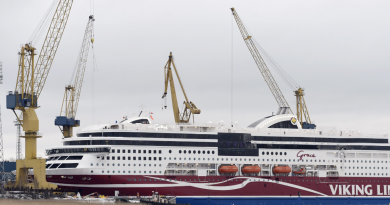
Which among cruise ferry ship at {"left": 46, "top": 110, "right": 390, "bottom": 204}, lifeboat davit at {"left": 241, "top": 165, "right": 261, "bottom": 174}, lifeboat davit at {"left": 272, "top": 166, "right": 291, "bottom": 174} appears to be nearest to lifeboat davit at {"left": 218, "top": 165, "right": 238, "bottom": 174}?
cruise ferry ship at {"left": 46, "top": 110, "right": 390, "bottom": 204}

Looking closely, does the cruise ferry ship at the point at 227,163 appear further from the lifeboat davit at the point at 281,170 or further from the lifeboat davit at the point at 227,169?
the lifeboat davit at the point at 227,169

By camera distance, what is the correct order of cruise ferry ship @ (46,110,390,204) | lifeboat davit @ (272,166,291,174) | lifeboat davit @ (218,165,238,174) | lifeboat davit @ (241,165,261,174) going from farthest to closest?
lifeboat davit @ (272,166,291,174) < lifeboat davit @ (241,165,261,174) < lifeboat davit @ (218,165,238,174) < cruise ferry ship @ (46,110,390,204)

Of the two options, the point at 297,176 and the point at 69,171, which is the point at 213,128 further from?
the point at 69,171

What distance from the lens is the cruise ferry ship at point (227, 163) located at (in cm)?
6744

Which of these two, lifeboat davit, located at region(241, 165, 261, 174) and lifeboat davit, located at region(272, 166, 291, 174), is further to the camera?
lifeboat davit, located at region(272, 166, 291, 174)

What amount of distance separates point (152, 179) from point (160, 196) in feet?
7.65

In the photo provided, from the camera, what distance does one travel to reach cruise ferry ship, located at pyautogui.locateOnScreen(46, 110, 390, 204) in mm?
67438

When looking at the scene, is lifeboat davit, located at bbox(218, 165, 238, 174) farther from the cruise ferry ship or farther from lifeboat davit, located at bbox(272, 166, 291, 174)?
lifeboat davit, located at bbox(272, 166, 291, 174)

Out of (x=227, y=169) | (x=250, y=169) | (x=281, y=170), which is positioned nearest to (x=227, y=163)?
(x=227, y=169)

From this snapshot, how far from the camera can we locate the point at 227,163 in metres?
72.1

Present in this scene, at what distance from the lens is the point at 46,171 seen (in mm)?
70125

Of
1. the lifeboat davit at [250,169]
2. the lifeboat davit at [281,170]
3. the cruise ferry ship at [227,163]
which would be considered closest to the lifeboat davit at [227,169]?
the cruise ferry ship at [227,163]

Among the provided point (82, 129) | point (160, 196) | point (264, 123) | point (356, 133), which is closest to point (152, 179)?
point (160, 196)

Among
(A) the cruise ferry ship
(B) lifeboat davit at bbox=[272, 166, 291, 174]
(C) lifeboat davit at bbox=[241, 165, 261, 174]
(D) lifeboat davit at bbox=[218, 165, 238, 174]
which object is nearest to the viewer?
(A) the cruise ferry ship
